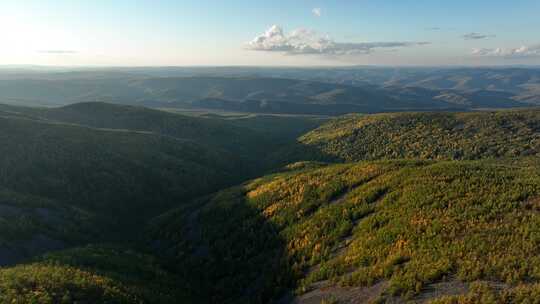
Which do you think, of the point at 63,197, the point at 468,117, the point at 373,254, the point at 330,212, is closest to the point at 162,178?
the point at 63,197

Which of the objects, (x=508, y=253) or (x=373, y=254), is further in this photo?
(x=373, y=254)

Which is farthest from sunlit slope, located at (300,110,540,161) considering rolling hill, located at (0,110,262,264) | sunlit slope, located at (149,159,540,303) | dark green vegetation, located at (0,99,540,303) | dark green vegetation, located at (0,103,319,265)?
sunlit slope, located at (149,159,540,303)

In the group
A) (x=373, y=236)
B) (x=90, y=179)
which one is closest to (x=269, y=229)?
(x=373, y=236)

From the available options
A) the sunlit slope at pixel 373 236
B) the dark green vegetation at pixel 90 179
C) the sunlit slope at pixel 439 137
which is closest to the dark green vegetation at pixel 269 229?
the sunlit slope at pixel 373 236

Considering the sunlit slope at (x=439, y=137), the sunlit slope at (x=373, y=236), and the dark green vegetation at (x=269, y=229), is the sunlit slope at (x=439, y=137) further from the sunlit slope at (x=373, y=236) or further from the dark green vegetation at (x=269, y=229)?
the sunlit slope at (x=373, y=236)

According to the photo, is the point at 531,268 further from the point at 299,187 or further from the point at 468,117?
the point at 468,117

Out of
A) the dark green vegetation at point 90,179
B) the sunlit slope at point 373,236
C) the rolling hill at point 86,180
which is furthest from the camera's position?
the dark green vegetation at point 90,179
